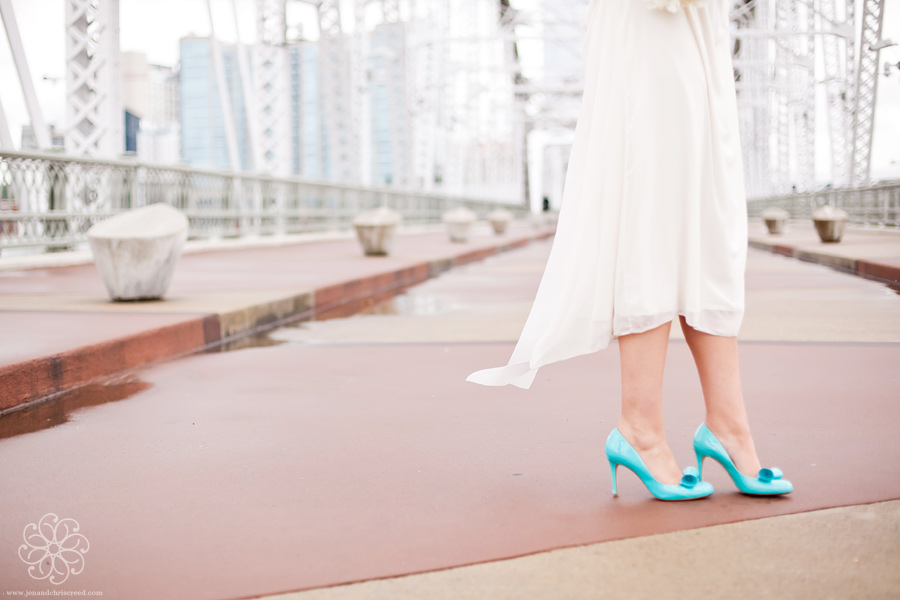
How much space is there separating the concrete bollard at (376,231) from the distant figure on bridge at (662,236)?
433 inches

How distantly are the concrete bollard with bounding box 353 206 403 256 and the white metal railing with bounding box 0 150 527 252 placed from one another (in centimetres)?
295

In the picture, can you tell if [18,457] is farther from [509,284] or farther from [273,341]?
Answer: [509,284]

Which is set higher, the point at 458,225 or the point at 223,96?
the point at 223,96

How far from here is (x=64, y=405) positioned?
158 inches

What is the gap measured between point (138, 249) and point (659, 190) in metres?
4.93

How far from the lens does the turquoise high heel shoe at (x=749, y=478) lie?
2.47m

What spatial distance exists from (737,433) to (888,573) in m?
0.63

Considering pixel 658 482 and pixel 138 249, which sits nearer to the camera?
pixel 658 482

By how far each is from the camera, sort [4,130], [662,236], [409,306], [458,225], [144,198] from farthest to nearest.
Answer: [458,225] → [144,198] → [4,130] → [409,306] → [662,236]

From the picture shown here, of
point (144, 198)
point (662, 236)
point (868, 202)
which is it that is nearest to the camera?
point (662, 236)

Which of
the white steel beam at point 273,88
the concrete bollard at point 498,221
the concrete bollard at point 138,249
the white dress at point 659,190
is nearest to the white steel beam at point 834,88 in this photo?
the concrete bollard at point 498,221

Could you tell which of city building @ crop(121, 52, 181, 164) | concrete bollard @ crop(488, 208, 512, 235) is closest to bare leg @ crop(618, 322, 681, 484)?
city building @ crop(121, 52, 181, 164)

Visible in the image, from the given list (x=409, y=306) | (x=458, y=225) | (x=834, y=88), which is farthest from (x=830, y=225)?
(x=834, y=88)

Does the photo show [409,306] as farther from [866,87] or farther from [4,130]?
[866,87]
